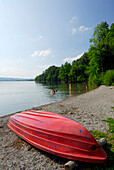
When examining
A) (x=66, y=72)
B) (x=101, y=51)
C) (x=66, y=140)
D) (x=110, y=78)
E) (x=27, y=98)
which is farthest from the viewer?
(x=66, y=72)

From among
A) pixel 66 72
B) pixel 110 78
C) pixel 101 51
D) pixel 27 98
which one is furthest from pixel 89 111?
pixel 66 72

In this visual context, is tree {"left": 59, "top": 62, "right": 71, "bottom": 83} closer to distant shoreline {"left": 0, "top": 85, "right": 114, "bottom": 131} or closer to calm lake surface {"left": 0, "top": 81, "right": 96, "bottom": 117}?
calm lake surface {"left": 0, "top": 81, "right": 96, "bottom": 117}

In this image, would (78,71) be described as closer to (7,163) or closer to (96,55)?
(96,55)

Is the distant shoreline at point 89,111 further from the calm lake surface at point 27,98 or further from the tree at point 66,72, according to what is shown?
the tree at point 66,72

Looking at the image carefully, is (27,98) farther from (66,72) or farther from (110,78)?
(66,72)

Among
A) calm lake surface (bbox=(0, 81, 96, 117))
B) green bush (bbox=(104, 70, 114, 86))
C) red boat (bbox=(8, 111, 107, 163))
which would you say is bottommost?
calm lake surface (bbox=(0, 81, 96, 117))

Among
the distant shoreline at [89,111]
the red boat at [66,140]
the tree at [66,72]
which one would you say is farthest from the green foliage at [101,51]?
the tree at [66,72]

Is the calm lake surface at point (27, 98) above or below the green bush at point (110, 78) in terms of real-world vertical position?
below

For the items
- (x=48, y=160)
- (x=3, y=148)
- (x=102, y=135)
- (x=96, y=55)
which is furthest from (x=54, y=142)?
(x=96, y=55)

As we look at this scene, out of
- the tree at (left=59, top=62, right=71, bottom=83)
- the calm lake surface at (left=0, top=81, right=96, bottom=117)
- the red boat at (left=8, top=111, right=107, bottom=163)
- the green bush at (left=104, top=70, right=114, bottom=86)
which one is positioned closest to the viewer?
the red boat at (left=8, top=111, right=107, bottom=163)

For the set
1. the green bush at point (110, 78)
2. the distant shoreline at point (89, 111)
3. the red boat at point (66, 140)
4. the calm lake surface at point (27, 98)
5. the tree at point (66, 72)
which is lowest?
the calm lake surface at point (27, 98)

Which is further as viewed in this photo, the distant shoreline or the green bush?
the green bush

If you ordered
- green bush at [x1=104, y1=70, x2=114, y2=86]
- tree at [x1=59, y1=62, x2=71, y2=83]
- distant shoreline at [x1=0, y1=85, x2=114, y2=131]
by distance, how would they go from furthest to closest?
tree at [x1=59, y1=62, x2=71, y2=83] < green bush at [x1=104, y1=70, x2=114, y2=86] < distant shoreline at [x1=0, y1=85, x2=114, y2=131]

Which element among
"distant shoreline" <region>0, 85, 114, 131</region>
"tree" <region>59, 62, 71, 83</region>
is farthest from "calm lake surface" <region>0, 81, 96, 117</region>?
"tree" <region>59, 62, 71, 83</region>
